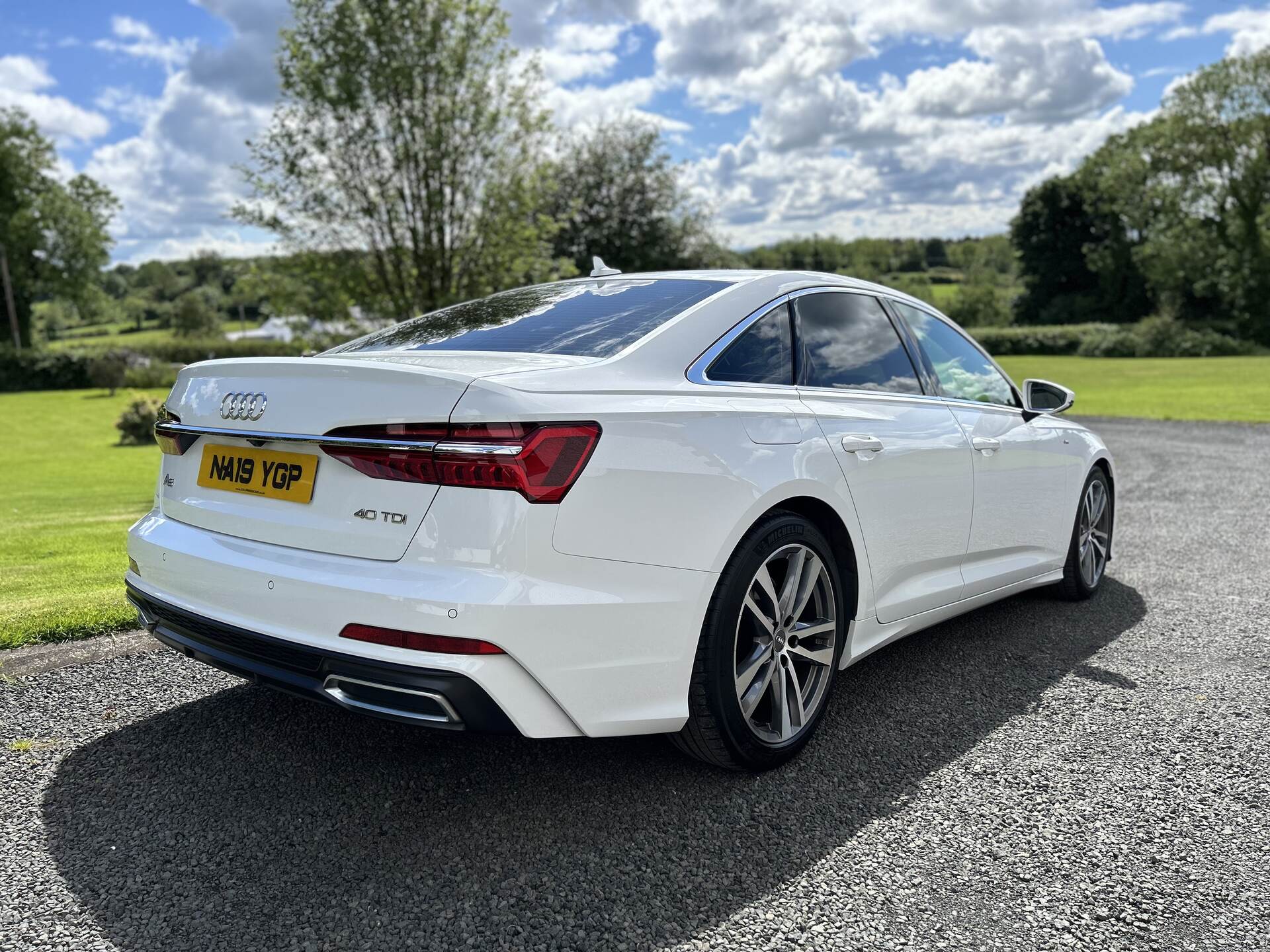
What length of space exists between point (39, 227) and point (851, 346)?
69579mm

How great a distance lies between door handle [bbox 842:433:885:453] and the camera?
3.46 metres

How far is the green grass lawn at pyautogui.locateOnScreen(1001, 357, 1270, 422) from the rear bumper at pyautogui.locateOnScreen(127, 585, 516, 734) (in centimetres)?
1794

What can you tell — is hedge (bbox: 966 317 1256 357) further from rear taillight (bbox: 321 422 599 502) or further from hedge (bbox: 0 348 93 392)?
Result: rear taillight (bbox: 321 422 599 502)

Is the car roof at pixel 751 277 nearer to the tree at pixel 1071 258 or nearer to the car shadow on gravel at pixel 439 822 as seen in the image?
the car shadow on gravel at pixel 439 822

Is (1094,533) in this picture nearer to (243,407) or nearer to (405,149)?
(243,407)

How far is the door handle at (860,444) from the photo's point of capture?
11.4ft

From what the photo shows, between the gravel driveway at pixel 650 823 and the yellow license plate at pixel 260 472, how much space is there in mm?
944

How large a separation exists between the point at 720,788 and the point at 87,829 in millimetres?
1858

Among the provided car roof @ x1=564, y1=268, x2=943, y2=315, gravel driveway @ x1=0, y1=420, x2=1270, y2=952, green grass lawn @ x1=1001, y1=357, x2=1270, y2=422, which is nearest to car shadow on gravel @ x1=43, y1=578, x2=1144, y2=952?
gravel driveway @ x1=0, y1=420, x2=1270, y2=952

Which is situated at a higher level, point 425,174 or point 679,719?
point 425,174

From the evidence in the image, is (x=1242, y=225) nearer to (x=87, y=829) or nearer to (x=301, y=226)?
(x=301, y=226)

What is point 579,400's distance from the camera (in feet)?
8.80

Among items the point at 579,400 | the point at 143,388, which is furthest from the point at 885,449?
the point at 143,388

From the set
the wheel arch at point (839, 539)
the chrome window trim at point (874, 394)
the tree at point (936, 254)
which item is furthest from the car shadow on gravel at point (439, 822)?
the tree at point (936, 254)
